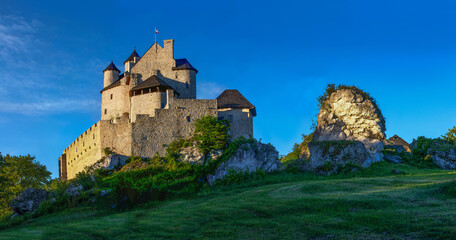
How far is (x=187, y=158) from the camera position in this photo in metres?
38.0

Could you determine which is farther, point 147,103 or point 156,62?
point 156,62

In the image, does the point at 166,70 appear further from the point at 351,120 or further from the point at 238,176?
the point at 351,120

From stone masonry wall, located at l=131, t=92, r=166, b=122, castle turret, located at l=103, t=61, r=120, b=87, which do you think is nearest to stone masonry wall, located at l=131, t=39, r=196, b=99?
stone masonry wall, located at l=131, t=92, r=166, b=122

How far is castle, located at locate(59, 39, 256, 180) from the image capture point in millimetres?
41938

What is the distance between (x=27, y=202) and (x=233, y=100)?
2396 cm

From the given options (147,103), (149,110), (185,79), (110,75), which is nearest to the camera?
(149,110)

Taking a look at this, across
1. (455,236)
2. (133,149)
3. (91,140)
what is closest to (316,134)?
(133,149)

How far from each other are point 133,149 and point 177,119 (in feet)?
17.4

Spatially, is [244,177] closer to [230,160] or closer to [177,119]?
[230,160]

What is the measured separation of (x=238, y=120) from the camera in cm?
4525

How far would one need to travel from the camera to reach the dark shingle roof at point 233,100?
4575cm

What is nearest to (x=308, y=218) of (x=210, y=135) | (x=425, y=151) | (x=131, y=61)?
(x=210, y=135)

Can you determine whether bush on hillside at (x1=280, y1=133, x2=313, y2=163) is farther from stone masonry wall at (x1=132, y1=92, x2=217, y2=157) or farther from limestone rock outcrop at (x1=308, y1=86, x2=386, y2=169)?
stone masonry wall at (x1=132, y1=92, x2=217, y2=157)

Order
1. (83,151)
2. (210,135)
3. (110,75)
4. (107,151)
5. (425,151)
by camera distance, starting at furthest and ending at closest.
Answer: (110,75) → (83,151) → (107,151) → (210,135) → (425,151)
